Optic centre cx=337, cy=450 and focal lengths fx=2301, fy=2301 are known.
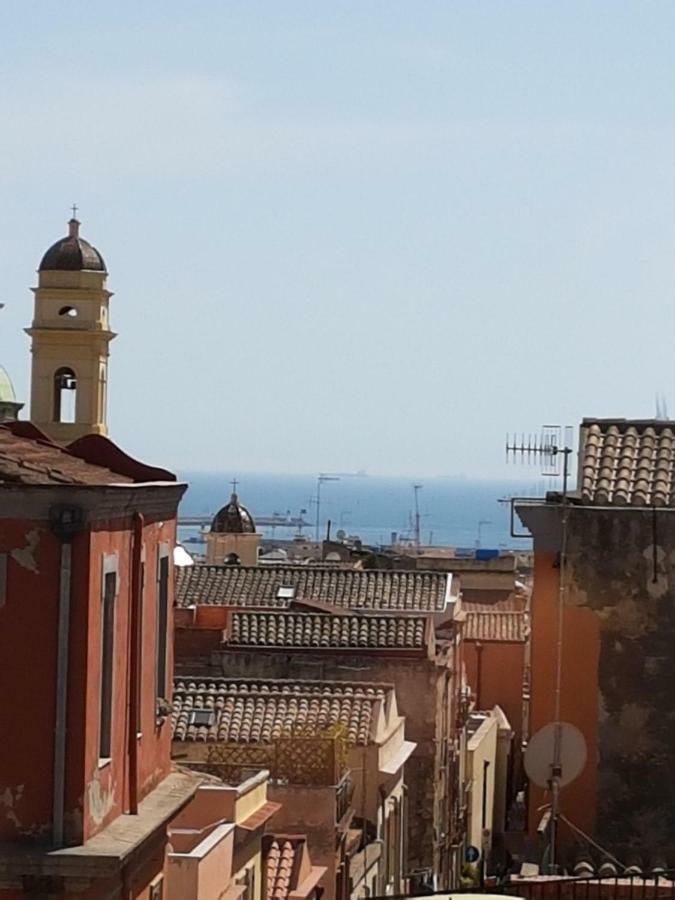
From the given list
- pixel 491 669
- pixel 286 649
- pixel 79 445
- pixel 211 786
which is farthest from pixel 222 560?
pixel 79 445

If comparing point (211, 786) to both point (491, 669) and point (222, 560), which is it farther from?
point (222, 560)

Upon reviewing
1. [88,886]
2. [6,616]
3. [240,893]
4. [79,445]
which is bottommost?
[240,893]

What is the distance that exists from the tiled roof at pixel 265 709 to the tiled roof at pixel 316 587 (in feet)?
42.7

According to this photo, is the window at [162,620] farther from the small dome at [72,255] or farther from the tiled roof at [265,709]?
the small dome at [72,255]

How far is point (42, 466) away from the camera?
14914 millimetres

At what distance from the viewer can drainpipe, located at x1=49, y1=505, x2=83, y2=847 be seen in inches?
555

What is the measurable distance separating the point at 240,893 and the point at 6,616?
8381 mm

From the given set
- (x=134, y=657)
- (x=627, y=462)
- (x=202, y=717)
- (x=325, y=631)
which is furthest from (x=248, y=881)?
(x=325, y=631)

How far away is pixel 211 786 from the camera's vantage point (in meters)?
22.9

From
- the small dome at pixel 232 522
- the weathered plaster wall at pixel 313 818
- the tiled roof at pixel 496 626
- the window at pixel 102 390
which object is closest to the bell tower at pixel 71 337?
the window at pixel 102 390

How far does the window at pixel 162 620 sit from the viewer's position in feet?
55.7

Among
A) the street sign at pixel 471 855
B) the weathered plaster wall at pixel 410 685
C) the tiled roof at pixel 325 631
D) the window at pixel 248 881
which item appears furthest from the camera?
the street sign at pixel 471 855

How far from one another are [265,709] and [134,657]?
14.1 meters

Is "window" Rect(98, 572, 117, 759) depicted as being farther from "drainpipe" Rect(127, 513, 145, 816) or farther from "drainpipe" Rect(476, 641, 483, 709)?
"drainpipe" Rect(476, 641, 483, 709)
